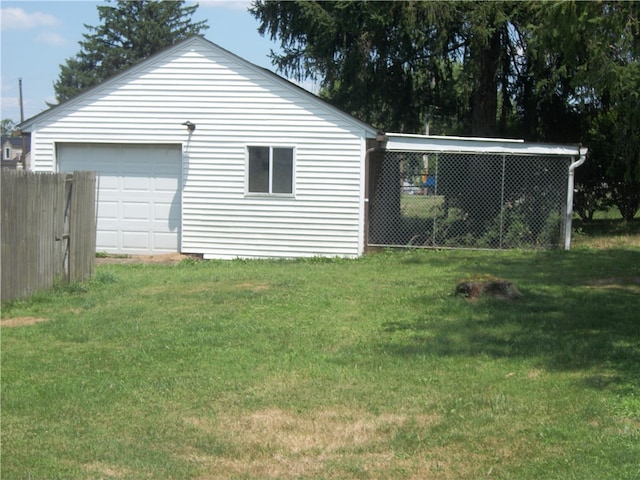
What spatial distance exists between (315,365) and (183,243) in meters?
10.1

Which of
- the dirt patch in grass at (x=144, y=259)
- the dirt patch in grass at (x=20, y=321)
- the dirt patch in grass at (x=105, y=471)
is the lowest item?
the dirt patch in grass at (x=105, y=471)

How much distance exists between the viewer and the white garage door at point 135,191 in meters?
17.0

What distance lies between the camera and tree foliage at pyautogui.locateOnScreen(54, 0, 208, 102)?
185 feet

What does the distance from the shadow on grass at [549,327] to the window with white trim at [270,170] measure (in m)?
5.63

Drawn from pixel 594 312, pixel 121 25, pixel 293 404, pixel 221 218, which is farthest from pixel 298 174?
pixel 121 25

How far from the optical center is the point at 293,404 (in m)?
6.27

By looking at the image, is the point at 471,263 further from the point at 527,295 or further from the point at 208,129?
the point at 208,129

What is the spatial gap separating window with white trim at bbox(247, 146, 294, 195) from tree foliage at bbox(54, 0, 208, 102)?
41231 millimetres

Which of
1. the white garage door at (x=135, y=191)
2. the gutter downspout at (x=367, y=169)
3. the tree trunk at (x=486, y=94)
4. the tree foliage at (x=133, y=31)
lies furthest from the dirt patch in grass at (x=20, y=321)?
the tree foliage at (x=133, y=31)

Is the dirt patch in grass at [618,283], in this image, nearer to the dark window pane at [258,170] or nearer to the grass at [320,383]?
the grass at [320,383]

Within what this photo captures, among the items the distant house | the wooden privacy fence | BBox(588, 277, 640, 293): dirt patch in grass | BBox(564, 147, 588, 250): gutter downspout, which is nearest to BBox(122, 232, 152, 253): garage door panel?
the wooden privacy fence

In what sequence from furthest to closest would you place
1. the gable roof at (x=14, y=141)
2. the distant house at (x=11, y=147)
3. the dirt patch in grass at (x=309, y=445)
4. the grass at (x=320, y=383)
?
the gable roof at (x=14, y=141), the distant house at (x=11, y=147), the grass at (x=320, y=383), the dirt patch in grass at (x=309, y=445)

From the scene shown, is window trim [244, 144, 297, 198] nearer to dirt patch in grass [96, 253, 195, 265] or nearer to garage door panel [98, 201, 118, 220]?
dirt patch in grass [96, 253, 195, 265]

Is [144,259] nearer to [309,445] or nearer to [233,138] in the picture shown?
[233,138]
